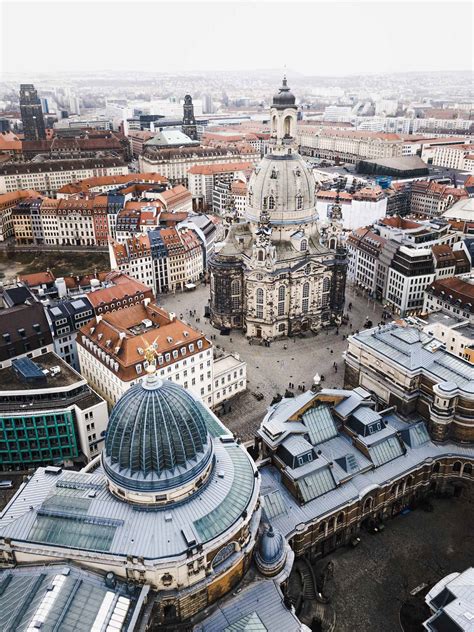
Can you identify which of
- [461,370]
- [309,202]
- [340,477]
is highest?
[309,202]

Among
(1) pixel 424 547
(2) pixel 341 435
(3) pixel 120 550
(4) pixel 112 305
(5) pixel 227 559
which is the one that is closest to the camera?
(3) pixel 120 550

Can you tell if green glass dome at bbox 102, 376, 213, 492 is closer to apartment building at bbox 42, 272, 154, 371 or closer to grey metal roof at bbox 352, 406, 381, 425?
grey metal roof at bbox 352, 406, 381, 425

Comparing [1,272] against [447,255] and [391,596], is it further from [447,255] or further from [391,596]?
[391,596]

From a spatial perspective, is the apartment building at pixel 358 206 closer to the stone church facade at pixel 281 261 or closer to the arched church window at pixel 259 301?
the stone church facade at pixel 281 261

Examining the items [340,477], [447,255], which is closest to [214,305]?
[447,255]

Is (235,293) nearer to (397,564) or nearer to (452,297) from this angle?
(452,297)

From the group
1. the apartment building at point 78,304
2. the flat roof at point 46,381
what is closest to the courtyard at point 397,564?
the flat roof at point 46,381

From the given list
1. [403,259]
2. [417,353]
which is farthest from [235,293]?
[417,353]
